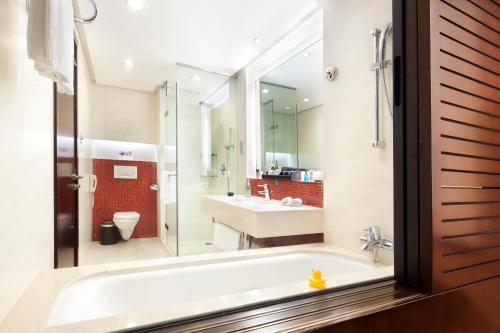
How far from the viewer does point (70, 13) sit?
3.57 feet

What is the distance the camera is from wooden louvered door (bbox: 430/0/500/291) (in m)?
0.89

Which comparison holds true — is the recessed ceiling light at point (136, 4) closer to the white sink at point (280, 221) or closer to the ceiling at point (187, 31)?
the ceiling at point (187, 31)

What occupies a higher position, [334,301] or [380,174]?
[380,174]

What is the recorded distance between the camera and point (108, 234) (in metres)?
3.94

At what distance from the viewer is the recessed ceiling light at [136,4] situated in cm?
214

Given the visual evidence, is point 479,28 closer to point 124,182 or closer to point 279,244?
point 279,244

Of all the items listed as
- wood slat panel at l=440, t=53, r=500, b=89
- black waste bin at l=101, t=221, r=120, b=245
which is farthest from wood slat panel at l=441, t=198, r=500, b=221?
black waste bin at l=101, t=221, r=120, b=245

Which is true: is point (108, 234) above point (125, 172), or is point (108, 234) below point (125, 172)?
below

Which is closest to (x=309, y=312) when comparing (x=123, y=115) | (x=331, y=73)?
(x=331, y=73)

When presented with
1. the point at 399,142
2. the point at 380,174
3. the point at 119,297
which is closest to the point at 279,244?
the point at 380,174

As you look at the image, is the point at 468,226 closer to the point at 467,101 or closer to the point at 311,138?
the point at 467,101

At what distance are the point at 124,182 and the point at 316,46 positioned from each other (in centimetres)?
361

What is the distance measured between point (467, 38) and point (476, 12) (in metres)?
0.13

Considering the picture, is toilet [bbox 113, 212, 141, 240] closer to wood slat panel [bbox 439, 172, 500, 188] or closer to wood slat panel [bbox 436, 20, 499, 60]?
wood slat panel [bbox 439, 172, 500, 188]
